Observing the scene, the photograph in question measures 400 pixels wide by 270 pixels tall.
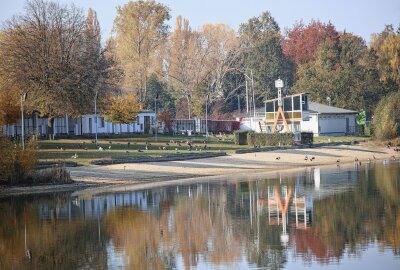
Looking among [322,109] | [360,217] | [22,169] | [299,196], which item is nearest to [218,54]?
[322,109]

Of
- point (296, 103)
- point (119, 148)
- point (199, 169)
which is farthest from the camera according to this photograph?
point (296, 103)

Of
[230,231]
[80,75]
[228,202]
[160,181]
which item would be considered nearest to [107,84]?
[80,75]

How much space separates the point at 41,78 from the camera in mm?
73125

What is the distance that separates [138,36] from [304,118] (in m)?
36.3

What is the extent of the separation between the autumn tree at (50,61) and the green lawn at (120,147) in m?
3.81

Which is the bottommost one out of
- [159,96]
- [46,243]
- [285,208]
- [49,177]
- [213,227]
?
[46,243]

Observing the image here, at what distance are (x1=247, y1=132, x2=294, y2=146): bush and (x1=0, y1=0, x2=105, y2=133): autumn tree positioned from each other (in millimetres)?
16832

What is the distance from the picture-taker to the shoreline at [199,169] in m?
50.1

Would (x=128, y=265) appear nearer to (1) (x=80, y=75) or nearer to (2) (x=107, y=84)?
(1) (x=80, y=75)

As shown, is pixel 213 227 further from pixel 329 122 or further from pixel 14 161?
pixel 329 122

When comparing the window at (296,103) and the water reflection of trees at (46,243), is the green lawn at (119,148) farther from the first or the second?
the water reflection of trees at (46,243)

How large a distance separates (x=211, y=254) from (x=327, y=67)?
86884 mm

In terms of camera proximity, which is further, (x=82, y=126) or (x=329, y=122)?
(x=329, y=122)

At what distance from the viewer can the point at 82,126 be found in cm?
8950
